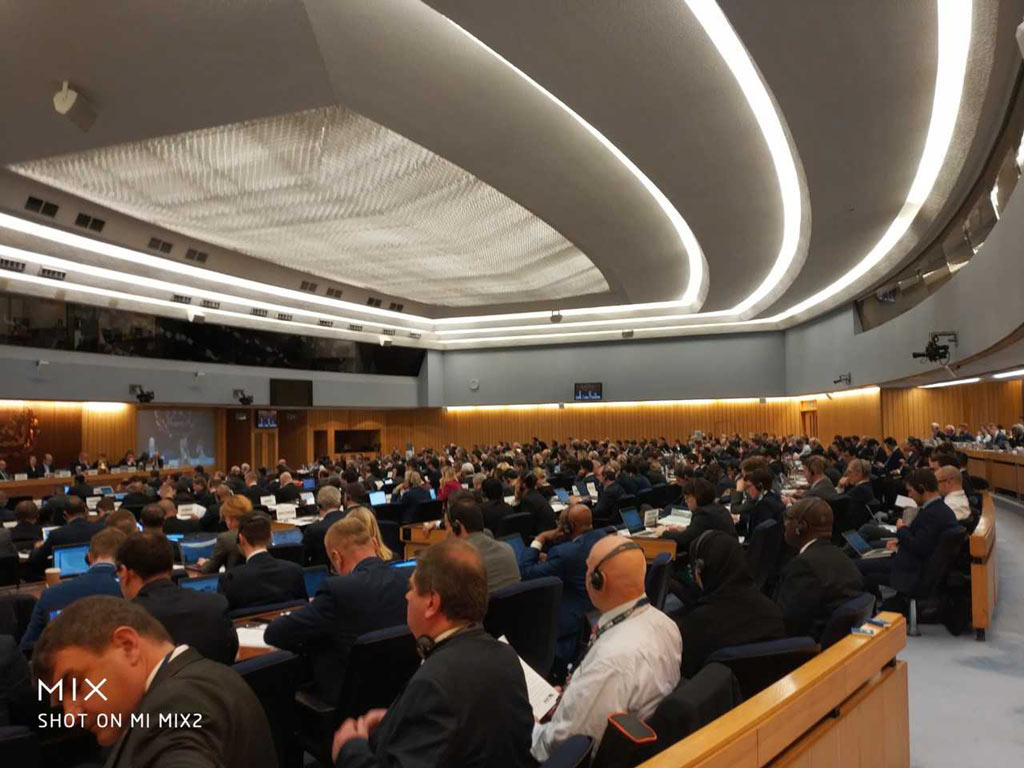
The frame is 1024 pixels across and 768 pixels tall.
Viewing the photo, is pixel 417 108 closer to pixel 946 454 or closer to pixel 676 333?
pixel 946 454

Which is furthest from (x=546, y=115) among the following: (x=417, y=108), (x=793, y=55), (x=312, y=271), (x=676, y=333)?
(x=676, y=333)

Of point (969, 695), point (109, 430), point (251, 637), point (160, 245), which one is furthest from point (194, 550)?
point (109, 430)

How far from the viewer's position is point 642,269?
53.1 ft

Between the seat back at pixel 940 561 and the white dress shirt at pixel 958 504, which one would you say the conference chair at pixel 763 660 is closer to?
the seat back at pixel 940 561

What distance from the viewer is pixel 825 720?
2.61 meters

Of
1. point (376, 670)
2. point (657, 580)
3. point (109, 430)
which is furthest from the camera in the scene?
point (109, 430)

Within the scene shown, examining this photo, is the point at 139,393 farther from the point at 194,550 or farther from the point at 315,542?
the point at 315,542

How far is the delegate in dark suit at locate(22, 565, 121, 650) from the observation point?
3822 millimetres

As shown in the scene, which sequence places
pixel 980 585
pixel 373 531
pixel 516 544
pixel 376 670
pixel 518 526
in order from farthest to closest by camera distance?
pixel 518 526 → pixel 516 544 → pixel 980 585 → pixel 373 531 → pixel 376 670

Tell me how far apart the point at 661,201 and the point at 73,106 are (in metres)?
7.76

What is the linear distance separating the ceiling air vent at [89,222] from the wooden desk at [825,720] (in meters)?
12.4

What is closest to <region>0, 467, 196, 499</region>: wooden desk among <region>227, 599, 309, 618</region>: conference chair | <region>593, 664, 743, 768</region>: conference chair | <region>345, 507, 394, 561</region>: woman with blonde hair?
<region>345, 507, 394, 561</region>: woman with blonde hair

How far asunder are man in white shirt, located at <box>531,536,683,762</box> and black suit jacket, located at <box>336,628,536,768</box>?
232 millimetres

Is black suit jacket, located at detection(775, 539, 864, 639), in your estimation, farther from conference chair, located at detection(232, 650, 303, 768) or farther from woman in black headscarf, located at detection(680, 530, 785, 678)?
conference chair, located at detection(232, 650, 303, 768)
